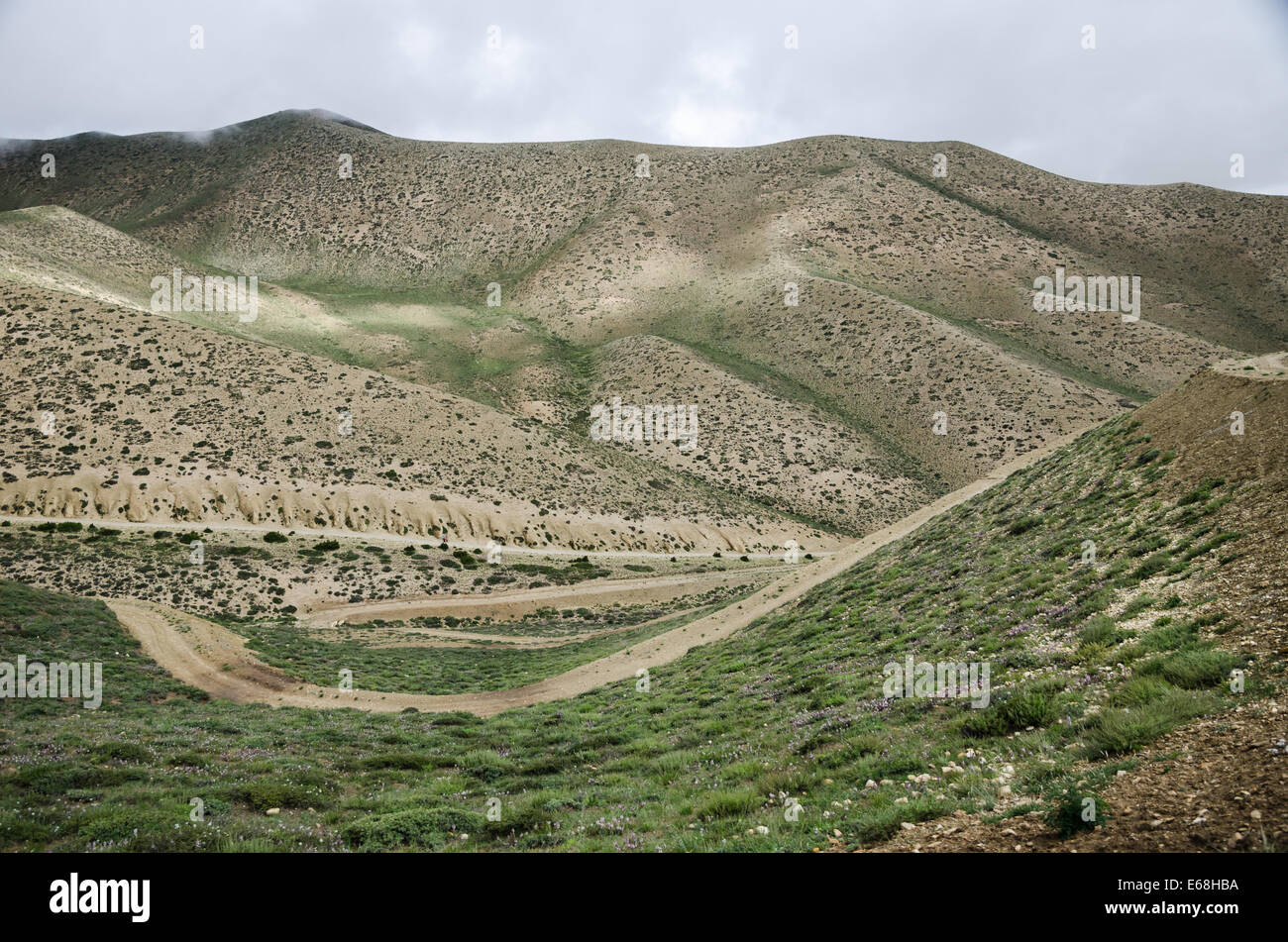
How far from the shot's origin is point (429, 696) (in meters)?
25.5

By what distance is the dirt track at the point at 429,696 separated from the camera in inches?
960

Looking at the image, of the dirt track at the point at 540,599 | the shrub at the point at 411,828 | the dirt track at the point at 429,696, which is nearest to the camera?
the shrub at the point at 411,828

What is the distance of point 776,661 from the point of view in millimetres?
19734

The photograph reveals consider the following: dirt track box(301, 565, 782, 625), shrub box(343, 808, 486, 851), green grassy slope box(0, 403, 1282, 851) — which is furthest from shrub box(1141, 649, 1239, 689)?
dirt track box(301, 565, 782, 625)

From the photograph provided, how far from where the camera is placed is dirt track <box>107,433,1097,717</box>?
80.0ft

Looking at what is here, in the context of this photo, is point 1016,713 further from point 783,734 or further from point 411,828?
point 411,828

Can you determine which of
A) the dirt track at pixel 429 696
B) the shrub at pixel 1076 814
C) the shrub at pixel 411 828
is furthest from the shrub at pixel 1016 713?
the dirt track at pixel 429 696

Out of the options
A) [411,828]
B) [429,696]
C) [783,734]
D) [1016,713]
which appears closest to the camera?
[1016,713]

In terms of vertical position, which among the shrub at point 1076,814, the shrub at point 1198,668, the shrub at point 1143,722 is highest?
the shrub at point 1198,668

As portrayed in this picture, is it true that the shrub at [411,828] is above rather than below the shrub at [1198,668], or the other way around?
below

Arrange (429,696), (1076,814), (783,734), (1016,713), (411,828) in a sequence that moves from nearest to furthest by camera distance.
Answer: (1076,814), (1016,713), (411,828), (783,734), (429,696)

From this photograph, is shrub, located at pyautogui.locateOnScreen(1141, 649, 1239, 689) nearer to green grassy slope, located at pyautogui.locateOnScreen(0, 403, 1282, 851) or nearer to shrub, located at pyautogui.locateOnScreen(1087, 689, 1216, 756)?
green grassy slope, located at pyautogui.locateOnScreen(0, 403, 1282, 851)

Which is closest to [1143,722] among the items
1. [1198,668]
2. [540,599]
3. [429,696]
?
[1198,668]

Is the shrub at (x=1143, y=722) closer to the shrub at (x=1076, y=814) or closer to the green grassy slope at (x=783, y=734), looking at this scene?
the green grassy slope at (x=783, y=734)
